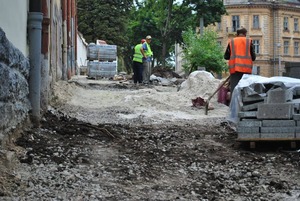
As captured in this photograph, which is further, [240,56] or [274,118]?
[240,56]

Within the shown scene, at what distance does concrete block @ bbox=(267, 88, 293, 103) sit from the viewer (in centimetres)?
629

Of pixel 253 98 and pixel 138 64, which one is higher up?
pixel 138 64

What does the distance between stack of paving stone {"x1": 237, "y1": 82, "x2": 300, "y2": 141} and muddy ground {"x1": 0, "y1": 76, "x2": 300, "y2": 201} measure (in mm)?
243

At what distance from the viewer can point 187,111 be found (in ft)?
35.1

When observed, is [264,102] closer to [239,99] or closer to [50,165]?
[239,99]

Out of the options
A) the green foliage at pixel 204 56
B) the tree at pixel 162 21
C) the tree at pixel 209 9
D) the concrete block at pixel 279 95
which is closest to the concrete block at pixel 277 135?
the concrete block at pixel 279 95

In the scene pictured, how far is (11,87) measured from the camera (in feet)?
16.4

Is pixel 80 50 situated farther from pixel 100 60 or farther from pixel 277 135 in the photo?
pixel 277 135

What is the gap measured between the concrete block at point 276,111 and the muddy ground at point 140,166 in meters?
0.45

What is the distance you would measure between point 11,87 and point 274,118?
11.0 ft

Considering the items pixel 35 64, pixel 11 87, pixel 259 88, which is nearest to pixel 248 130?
pixel 259 88

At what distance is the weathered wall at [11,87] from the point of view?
184 inches

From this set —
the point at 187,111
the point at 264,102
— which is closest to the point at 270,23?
the point at 187,111

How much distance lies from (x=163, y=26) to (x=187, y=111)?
30385 millimetres
